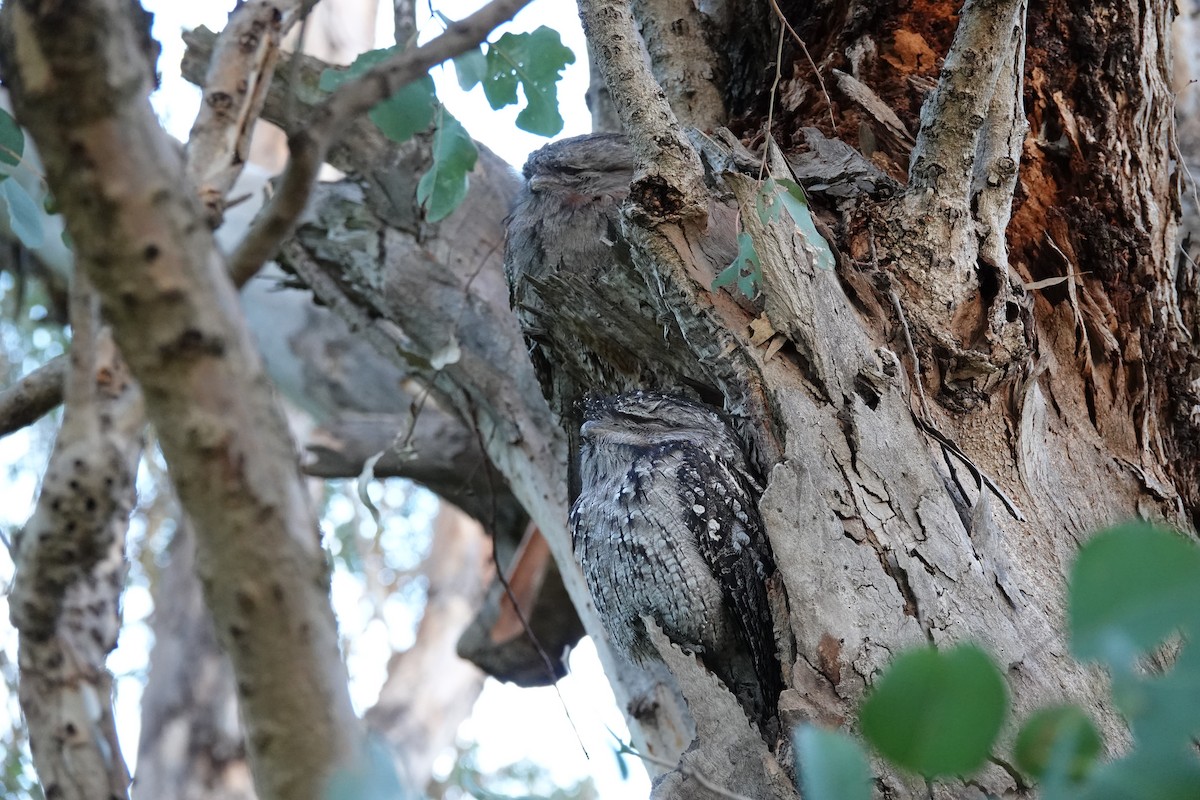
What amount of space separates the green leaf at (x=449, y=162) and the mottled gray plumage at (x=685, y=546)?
777mm

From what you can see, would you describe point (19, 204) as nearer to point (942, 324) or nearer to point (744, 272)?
point (744, 272)

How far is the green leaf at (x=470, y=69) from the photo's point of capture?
1609mm

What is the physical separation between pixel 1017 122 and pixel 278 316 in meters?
3.69

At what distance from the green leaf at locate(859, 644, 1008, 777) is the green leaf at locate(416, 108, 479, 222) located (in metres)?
1.13

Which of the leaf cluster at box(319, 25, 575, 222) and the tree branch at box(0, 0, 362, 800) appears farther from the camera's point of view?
the leaf cluster at box(319, 25, 575, 222)

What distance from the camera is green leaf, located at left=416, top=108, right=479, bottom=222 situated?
1.57m

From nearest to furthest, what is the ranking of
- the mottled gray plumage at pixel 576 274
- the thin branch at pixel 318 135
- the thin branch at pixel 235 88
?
the thin branch at pixel 318 135 < the thin branch at pixel 235 88 < the mottled gray plumage at pixel 576 274

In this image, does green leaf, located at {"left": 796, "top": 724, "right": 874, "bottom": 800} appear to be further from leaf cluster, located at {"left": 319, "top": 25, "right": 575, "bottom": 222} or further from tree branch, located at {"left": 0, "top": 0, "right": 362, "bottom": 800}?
leaf cluster, located at {"left": 319, "top": 25, "right": 575, "bottom": 222}

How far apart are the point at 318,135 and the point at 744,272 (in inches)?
44.9

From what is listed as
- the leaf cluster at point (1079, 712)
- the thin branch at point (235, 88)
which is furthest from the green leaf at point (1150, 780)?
the thin branch at point (235, 88)

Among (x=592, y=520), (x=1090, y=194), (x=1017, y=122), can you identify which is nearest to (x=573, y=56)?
(x=1017, y=122)

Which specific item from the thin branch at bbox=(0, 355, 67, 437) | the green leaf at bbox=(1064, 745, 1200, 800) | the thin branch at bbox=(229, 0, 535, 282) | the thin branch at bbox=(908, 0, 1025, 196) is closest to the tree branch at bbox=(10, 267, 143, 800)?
the thin branch at bbox=(0, 355, 67, 437)

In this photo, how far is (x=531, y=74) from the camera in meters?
1.63

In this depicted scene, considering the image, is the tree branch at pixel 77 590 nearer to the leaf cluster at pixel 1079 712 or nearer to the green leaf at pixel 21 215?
the green leaf at pixel 21 215
